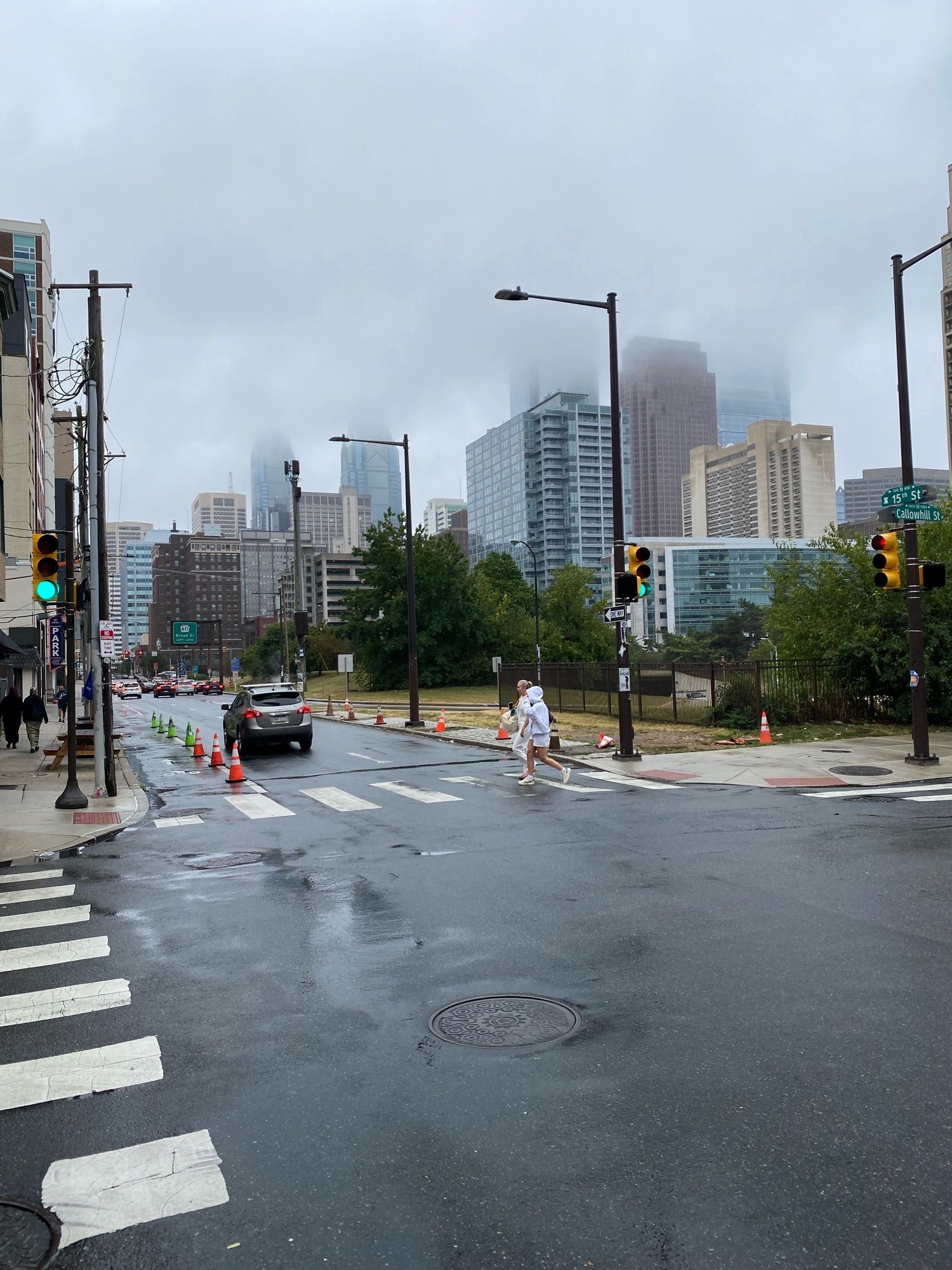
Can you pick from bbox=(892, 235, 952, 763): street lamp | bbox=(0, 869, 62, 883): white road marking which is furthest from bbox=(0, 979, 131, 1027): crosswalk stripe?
bbox=(892, 235, 952, 763): street lamp

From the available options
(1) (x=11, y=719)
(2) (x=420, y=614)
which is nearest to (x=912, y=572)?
(1) (x=11, y=719)

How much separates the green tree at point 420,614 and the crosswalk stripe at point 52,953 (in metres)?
60.7

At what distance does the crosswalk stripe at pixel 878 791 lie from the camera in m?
14.0

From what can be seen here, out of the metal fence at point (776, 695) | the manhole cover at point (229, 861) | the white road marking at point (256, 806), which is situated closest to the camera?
the manhole cover at point (229, 861)

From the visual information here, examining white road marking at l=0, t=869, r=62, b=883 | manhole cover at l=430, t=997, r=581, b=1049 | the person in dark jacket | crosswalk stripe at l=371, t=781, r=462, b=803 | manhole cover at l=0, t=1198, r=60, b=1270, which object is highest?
the person in dark jacket

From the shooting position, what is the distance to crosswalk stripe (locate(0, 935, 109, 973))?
6.93 metres

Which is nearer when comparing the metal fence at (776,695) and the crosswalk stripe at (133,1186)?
the crosswalk stripe at (133,1186)

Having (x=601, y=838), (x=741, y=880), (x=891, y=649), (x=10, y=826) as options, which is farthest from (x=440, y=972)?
(x=891, y=649)

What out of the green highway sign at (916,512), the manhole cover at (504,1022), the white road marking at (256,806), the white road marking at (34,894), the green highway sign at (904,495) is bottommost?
the white road marking at (256,806)

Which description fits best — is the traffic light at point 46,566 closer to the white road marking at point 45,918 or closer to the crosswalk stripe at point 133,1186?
the white road marking at point 45,918

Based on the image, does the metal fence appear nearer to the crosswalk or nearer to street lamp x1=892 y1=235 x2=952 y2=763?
street lamp x1=892 y1=235 x2=952 y2=763

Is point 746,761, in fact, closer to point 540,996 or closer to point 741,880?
point 741,880

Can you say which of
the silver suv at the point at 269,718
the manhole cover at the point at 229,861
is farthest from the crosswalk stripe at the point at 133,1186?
the silver suv at the point at 269,718

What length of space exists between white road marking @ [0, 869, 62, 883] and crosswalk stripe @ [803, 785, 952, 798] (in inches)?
385
